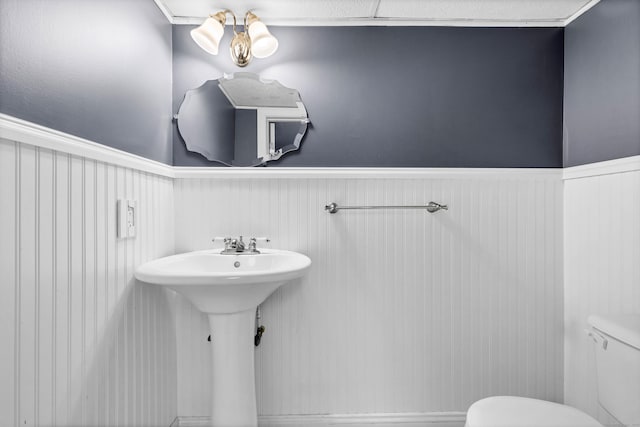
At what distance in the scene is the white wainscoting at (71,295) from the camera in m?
0.73

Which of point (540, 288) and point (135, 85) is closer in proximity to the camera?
point (135, 85)

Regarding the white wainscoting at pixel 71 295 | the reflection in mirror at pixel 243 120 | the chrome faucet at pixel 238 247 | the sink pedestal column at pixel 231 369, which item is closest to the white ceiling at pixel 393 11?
the reflection in mirror at pixel 243 120

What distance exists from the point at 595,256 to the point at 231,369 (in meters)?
1.55

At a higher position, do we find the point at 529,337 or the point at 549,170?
the point at 549,170

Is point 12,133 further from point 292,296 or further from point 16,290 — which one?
point 292,296

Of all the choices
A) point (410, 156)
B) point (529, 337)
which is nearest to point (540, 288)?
point (529, 337)

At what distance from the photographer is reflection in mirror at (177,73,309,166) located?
5.32 feet

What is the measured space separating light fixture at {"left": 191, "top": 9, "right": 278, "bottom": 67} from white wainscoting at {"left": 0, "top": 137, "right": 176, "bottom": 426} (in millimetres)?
629

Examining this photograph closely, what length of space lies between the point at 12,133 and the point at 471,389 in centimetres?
193

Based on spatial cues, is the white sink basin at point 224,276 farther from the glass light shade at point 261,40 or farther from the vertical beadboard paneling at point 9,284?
the glass light shade at point 261,40

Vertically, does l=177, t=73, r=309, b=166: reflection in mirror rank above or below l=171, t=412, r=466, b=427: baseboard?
above

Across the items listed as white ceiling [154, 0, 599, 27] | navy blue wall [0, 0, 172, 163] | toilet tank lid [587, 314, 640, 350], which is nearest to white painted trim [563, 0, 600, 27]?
white ceiling [154, 0, 599, 27]

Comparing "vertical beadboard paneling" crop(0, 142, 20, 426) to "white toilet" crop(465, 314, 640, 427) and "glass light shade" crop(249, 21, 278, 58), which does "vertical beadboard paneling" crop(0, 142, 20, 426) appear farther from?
"white toilet" crop(465, 314, 640, 427)

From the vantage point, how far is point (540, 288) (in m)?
1.66
